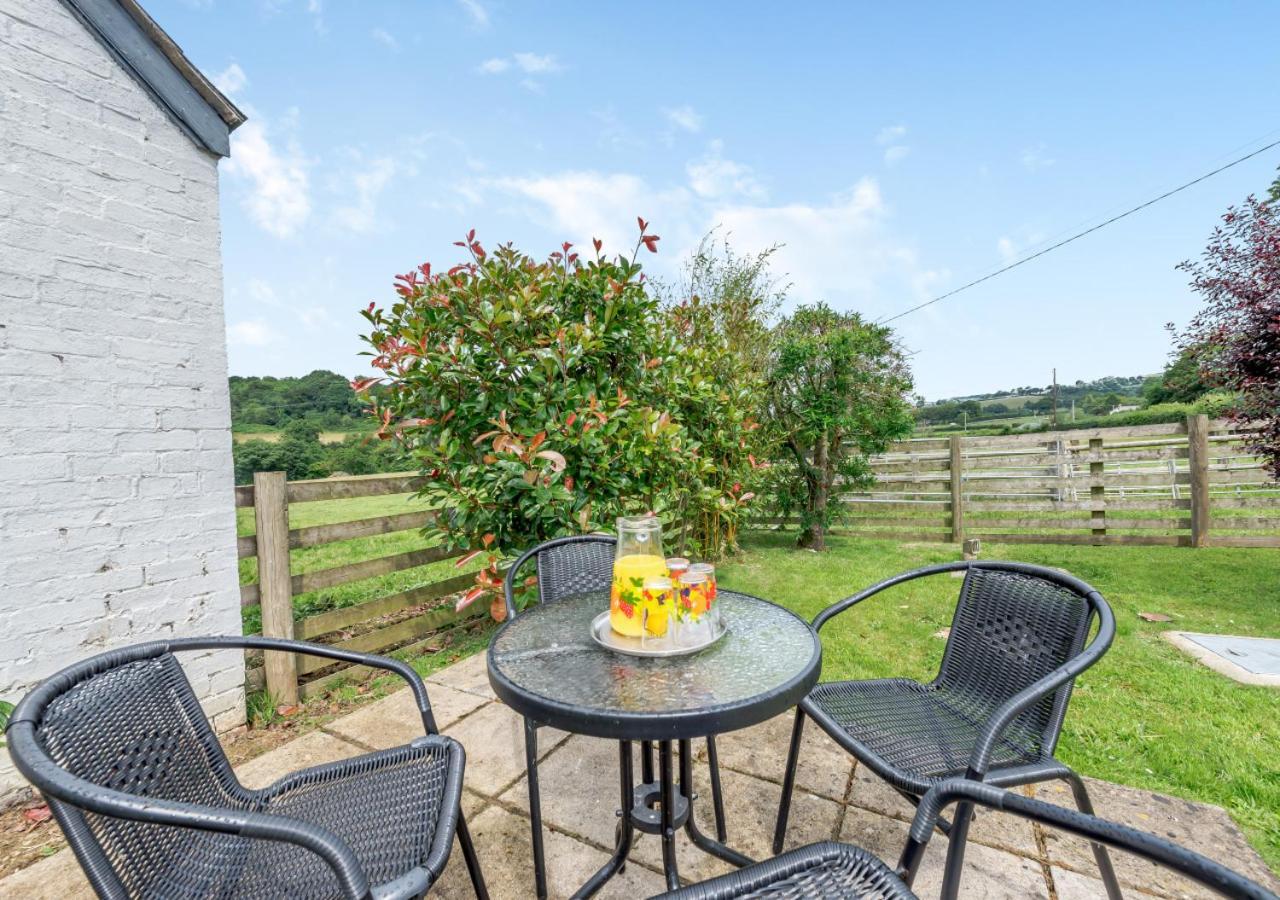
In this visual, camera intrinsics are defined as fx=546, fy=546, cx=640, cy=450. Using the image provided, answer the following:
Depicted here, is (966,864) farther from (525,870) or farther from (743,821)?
(525,870)

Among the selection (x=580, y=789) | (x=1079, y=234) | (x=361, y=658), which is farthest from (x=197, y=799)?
(x=1079, y=234)

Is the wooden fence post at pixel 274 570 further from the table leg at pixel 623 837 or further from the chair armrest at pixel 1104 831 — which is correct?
the chair armrest at pixel 1104 831

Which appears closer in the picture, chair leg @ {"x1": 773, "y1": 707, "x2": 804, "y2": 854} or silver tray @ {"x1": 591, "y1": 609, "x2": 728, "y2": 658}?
silver tray @ {"x1": 591, "y1": 609, "x2": 728, "y2": 658}

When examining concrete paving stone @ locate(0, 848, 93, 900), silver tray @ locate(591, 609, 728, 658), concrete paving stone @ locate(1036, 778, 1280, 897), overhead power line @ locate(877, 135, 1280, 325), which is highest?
overhead power line @ locate(877, 135, 1280, 325)

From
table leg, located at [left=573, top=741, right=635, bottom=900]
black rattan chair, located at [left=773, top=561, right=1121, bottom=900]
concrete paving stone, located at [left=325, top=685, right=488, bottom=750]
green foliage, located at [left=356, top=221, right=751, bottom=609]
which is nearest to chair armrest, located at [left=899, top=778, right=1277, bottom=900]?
black rattan chair, located at [left=773, top=561, right=1121, bottom=900]

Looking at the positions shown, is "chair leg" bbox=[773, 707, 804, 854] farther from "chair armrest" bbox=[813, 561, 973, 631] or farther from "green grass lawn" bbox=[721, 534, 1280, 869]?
"green grass lawn" bbox=[721, 534, 1280, 869]

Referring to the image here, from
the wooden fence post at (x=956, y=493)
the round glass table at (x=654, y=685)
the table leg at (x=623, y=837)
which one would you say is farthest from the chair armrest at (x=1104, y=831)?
the wooden fence post at (x=956, y=493)

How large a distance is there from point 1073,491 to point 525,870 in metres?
7.24

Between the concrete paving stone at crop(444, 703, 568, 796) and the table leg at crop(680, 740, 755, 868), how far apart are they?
0.66m

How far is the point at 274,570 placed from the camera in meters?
2.38

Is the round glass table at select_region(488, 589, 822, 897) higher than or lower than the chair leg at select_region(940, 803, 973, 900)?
higher

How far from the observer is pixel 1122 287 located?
8.30 meters

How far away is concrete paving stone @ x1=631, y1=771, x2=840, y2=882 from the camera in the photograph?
142 centimetres

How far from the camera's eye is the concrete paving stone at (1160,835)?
1.32 metres
